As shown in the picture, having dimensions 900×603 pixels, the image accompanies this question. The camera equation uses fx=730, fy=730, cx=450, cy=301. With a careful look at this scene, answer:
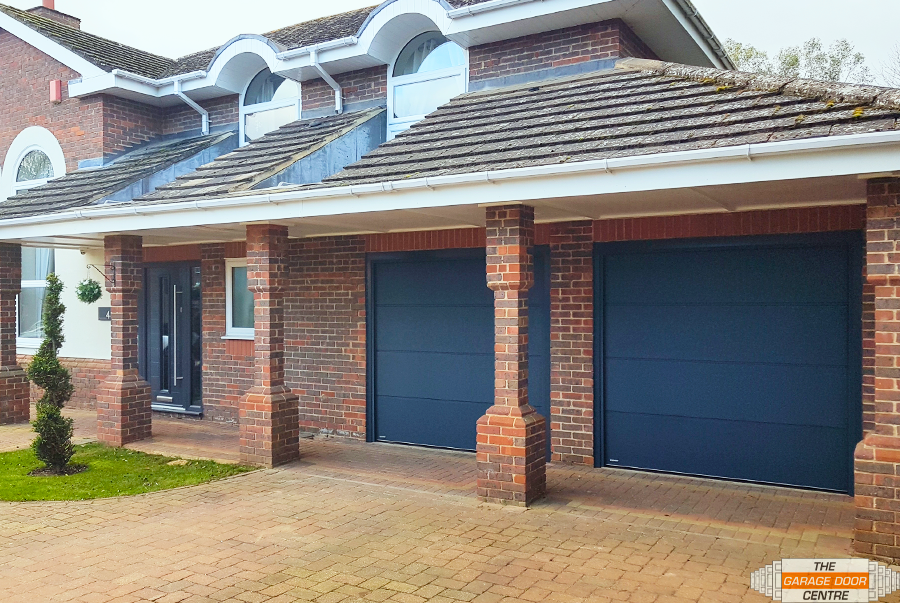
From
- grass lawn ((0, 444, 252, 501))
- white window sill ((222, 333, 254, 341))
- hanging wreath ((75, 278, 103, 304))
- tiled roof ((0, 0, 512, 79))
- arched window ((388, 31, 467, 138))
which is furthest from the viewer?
hanging wreath ((75, 278, 103, 304))

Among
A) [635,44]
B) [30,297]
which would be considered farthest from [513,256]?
[30,297]

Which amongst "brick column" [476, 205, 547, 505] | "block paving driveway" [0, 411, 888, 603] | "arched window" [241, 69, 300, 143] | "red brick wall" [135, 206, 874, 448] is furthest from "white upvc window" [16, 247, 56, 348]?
"brick column" [476, 205, 547, 505]

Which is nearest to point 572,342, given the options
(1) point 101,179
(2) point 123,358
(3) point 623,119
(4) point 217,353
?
(3) point 623,119

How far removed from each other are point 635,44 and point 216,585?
7.80 metres

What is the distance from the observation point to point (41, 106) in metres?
13.2

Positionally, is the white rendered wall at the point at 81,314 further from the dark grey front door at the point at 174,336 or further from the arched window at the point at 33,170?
the arched window at the point at 33,170

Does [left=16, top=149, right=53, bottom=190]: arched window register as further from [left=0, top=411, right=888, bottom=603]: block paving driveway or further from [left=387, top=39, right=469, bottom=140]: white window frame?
[left=0, top=411, right=888, bottom=603]: block paving driveway

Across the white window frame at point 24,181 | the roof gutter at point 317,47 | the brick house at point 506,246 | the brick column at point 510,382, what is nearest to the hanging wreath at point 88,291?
the brick house at point 506,246

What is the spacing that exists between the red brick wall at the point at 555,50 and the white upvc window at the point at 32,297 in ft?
30.0

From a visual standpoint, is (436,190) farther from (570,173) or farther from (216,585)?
(216,585)

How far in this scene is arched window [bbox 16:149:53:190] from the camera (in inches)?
526

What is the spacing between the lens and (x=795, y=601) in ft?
15.1

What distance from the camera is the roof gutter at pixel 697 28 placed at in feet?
28.3

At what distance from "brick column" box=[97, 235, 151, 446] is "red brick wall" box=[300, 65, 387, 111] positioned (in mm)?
3377
